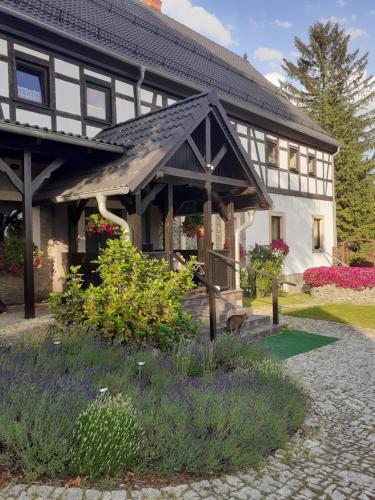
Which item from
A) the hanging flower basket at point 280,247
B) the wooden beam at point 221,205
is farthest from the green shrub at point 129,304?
the hanging flower basket at point 280,247

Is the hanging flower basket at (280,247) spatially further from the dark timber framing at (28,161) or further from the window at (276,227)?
the dark timber framing at (28,161)

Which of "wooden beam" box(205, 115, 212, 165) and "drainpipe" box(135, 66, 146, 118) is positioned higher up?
"drainpipe" box(135, 66, 146, 118)

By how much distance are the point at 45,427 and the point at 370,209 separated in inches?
861

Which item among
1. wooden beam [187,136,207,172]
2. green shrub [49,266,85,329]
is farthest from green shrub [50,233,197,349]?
wooden beam [187,136,207,172]

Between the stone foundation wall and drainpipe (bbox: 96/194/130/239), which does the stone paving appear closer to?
drainpipe (bbox: 96/194/130/239)

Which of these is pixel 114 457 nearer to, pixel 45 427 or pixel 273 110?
pixel 45 427

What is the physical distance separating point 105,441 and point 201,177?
5.81 m

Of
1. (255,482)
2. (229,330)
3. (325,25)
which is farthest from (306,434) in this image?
(325,25)

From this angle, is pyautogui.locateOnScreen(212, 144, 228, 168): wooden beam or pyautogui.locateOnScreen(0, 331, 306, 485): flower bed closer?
pyautogui.locateOnScreen(0, 331, 306, 485): flower bed

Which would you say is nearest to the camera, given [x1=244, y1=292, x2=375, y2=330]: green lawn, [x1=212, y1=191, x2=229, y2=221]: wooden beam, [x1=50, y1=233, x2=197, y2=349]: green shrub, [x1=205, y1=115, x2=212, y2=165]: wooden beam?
[x1=50, y1=233, x2=197, y2=349]: green shrub

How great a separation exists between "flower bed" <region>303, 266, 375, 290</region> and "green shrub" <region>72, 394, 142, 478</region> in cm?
1126

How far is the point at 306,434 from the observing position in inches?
149

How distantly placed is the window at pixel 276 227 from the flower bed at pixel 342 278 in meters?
2.98

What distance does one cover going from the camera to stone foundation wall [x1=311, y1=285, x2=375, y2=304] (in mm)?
12797
